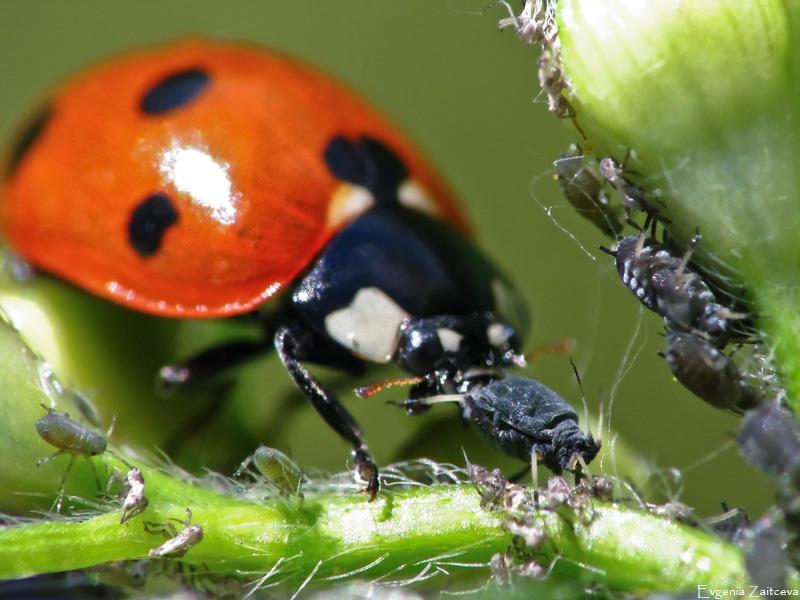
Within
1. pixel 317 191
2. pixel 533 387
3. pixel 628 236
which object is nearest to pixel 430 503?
pixel 533 387

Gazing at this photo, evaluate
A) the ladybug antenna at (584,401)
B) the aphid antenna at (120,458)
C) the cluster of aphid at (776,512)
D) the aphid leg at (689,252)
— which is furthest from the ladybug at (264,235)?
the cluster of aphid at (776,512)

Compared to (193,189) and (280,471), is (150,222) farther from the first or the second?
(280,471)

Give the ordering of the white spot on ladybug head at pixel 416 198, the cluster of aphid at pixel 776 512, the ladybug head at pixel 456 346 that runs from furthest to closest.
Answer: the white spot on ladybug head at pixel 416 198
the ladybug head at pixel 456 346
the cluster of aphid at pixel 776 512

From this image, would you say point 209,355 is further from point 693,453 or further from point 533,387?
point 693,453

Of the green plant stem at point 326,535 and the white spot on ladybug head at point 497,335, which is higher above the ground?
the green plant stem at point 326,535

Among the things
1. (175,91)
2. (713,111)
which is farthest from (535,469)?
(175,91)

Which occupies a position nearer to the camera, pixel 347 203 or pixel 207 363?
pixel 207 363

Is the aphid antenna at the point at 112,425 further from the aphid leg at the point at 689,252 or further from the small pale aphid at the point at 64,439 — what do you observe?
the aphid leg at the point at 689,252

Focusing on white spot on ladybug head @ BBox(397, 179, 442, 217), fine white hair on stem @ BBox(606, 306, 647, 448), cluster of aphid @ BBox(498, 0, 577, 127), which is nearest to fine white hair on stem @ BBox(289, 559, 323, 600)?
fine white hair on stem @ BBox(606, 306, 647, 448)
